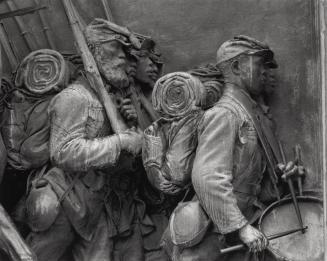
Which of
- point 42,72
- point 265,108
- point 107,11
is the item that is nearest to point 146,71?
point 107,11

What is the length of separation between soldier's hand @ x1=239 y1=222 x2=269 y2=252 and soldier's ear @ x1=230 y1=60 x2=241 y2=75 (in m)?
1.59

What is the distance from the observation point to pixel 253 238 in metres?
14.3

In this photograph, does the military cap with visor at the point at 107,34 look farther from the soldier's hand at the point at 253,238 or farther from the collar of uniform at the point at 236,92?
the soldier's hand at the point at 253,238

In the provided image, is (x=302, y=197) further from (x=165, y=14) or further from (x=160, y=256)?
(x=165, y=14)

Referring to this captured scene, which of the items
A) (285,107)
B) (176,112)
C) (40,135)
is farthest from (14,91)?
(285,107)

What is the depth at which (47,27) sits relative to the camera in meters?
A: 15.9

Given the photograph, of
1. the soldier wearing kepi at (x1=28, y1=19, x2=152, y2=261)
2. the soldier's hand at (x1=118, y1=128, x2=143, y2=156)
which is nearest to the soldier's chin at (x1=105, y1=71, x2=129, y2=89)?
the soldier wearing kepi at (x1=28, y1=19, x2=152, y2=261)

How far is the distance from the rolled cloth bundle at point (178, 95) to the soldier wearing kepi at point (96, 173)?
Result: 376 millimetres

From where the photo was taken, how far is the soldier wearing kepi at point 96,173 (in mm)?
14922

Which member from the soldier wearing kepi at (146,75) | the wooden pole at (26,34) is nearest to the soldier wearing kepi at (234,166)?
the soldier wearing kepi at (146,75)

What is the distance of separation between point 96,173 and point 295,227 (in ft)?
6.53

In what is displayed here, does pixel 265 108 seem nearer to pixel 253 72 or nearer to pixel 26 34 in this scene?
pixel 253 72

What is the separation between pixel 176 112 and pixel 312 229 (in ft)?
5.51

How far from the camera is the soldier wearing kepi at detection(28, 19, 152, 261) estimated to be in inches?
587
